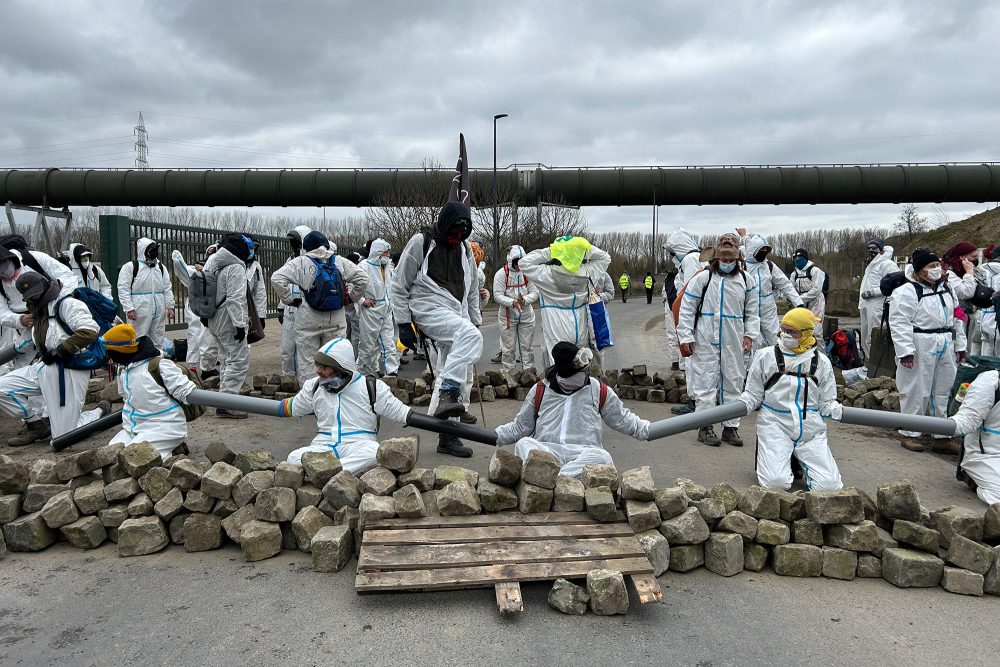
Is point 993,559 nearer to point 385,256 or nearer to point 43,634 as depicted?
point 43,634

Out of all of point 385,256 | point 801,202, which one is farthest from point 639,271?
point 385,256

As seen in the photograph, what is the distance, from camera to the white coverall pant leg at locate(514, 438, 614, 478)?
190 inches

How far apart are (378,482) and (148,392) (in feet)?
8.48

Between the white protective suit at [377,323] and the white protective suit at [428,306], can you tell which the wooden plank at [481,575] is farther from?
the white protective suit at [377,323]

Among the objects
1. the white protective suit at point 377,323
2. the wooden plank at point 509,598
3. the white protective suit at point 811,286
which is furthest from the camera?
the white protective suit at point 811,286

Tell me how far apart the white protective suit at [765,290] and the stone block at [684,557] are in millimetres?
3581

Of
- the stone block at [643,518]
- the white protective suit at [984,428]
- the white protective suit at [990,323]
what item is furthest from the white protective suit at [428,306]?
the white protective suit at [990,323]

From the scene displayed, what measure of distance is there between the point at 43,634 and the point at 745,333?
6329 millimetres

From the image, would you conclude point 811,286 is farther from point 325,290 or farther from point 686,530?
point 686,530

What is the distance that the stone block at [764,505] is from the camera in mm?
4012

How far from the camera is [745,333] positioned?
273 inches

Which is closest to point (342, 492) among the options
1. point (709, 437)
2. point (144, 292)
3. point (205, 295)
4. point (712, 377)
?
point (709, 437)

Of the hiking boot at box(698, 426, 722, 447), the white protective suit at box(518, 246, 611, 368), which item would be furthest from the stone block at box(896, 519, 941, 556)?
the white protective suit at box(518, 246, 611, 368)

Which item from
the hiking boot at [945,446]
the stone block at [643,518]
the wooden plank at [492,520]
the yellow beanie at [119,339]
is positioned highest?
the yellow beanie at [119,339]
